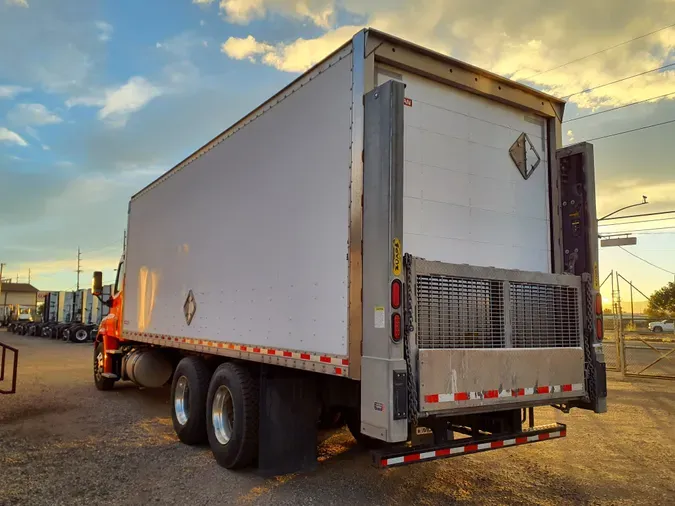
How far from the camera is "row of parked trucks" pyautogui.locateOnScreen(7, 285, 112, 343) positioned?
3256 cm

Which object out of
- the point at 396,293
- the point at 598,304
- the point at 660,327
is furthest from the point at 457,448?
the point at 660,327

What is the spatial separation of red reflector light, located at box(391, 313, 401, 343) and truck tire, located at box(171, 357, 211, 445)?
3702 millimetres

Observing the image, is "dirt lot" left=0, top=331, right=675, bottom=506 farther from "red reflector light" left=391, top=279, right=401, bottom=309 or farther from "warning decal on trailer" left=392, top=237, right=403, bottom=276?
"warning decal on trailer" left=392, top=237, right=403, bottom=276

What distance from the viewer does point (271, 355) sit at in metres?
5.36

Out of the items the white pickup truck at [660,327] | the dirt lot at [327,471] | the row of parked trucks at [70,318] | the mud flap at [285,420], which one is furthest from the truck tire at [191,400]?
the white pickup truck at [660,327]

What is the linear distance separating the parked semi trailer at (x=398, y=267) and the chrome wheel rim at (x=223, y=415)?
23mm

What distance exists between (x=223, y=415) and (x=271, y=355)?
1.48m

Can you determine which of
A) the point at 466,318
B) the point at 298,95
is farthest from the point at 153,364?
the point at 466,318

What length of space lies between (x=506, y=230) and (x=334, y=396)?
237 centimetres

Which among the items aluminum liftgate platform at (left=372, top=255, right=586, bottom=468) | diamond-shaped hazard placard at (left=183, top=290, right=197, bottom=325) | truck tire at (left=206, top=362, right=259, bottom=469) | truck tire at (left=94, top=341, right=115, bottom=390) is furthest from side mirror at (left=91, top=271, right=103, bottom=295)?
aluminum liftgate platform at (left=372, top=255, right=586, bottom=468)

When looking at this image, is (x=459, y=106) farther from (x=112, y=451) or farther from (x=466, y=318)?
(x=112, y=451)

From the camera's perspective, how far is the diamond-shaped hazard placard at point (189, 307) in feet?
24.6

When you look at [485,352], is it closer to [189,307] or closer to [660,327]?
[189,307]

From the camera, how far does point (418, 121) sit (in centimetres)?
475
